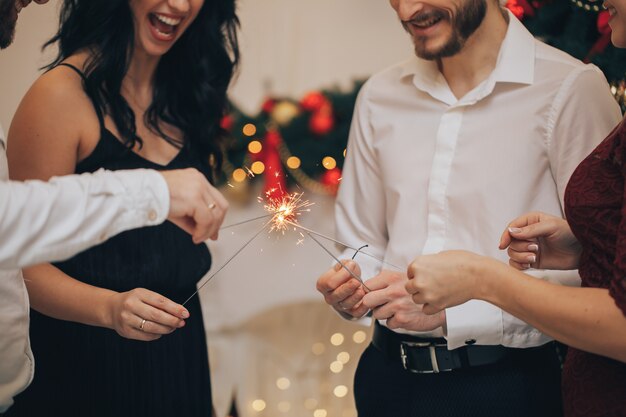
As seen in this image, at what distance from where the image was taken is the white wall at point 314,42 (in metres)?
3.56

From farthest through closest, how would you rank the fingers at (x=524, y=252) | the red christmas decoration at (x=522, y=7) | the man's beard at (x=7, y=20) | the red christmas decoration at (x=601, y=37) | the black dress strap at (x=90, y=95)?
1. the red christmas decoration at (x=522, y=7)
2. the red christmas decoration at (x=601, y=37)
3. the black dress strap at (x=90, y=95)
4. the fingers at (x=524, y=252)
5. the man's beard at (x=7, y=20)

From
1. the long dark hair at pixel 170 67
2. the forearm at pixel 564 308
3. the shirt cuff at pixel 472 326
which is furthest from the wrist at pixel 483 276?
the long dark hair at pixel 170 67

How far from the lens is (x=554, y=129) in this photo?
1.73 meters

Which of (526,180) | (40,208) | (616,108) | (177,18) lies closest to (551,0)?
(616,108)

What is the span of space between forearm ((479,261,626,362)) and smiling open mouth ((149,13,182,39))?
1.08 metres


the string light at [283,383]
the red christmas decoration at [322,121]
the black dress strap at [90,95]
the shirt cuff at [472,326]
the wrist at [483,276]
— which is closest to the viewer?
the wrist at [483,276]

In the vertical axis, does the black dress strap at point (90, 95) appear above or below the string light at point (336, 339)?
above

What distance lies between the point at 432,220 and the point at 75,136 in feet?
2.87

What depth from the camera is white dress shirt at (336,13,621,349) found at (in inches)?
66.9

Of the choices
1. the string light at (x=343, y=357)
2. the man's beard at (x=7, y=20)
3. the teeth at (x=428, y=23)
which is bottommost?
the string light at (x=343, y=357)

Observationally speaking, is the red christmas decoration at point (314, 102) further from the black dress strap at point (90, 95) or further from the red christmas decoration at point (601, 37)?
the black dress strap at point (90, 95)

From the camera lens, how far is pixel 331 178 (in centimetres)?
322

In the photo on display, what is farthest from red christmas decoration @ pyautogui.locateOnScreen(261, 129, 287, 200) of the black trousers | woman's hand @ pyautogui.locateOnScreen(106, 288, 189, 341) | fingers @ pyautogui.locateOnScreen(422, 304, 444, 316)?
fingers @ pyautogui.locateOnScreen(422, 304, 444, 316)

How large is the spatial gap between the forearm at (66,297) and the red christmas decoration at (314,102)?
5.57 ft
